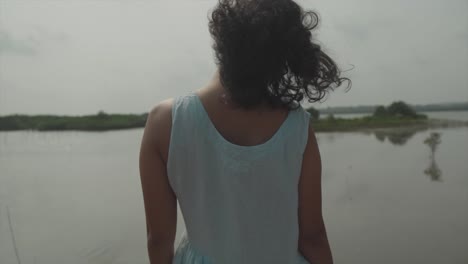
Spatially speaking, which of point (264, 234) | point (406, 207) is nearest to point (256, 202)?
point (264, 234)

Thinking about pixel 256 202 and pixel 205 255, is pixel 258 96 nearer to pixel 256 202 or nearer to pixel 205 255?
pixel 256 202

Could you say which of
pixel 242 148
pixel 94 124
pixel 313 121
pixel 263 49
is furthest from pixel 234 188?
pixel 313 121

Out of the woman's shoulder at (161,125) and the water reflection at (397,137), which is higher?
the woman's shoulder at (161,125)

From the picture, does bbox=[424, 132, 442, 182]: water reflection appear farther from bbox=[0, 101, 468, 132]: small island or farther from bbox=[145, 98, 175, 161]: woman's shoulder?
bbox=[145, 98, 175, 161]: woman's shoulder

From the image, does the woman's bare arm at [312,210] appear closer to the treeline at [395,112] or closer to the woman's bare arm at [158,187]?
the woman's bare arm at [158,187]

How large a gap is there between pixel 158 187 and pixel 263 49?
0.27 m

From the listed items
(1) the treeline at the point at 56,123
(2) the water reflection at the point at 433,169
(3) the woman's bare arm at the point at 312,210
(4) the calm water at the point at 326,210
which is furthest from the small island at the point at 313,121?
(3) the woman's bare arm at the point at 312,210

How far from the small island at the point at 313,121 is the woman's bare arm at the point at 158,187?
4959 millimetres

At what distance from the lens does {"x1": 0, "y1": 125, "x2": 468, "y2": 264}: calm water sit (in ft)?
8.84

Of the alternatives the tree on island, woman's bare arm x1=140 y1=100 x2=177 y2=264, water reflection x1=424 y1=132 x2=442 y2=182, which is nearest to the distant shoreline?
the tree on island

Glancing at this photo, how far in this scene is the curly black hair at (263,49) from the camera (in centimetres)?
48

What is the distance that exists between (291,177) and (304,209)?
0.29ft

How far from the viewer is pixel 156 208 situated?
549 mm

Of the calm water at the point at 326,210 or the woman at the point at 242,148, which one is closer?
the woman at the point at 242,148
